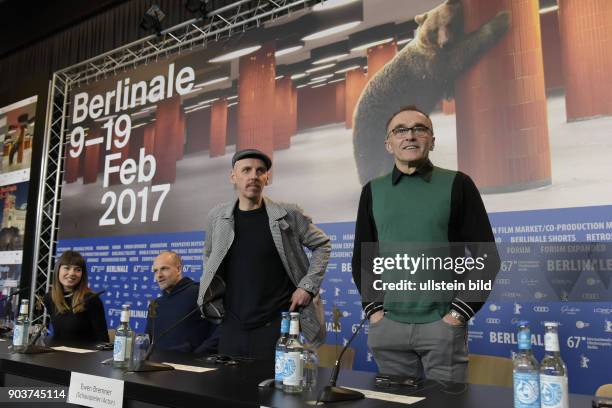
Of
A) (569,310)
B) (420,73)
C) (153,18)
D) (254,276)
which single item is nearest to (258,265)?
(254,276)

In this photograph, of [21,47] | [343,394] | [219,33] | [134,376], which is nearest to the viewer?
[343,394]

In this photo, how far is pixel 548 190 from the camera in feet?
9.02

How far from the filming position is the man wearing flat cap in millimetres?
1979

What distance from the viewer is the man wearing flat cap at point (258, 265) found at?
1.98 metres

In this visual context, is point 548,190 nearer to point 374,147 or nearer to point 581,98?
point 581,98

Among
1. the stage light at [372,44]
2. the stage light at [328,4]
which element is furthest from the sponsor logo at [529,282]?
the stage light at [328,4]

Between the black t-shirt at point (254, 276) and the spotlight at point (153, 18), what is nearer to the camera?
the black t-shirt at point (254, 276)

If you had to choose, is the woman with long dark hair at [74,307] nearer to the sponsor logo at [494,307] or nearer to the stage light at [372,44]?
the sponsor logo at [494,307]

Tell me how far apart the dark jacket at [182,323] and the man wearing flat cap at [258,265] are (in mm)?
769

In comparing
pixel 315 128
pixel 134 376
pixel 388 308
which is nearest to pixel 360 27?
pixel 315 128

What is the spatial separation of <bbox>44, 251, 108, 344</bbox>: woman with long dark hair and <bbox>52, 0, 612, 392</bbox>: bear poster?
1202mm

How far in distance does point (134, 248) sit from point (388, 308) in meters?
3.46

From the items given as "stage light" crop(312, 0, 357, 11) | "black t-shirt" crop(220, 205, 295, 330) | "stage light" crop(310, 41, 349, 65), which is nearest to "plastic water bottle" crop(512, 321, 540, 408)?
"black t-shirt" crop(220, 205, 295, 330)

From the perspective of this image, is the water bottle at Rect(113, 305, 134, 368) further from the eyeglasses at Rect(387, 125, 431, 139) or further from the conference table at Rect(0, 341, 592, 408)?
the eyeglasses at Rect(387, 125, 431, 139)
